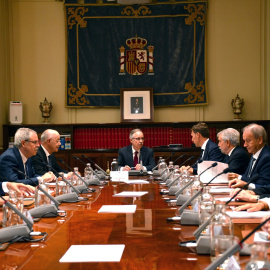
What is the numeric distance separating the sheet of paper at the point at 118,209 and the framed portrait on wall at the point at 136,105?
16.0ft

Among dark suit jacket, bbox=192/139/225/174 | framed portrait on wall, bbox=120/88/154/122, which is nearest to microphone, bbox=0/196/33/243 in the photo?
dark suit jacket, bbox=192/139/225/174

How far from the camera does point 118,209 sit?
282cm

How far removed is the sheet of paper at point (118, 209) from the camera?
108 inches

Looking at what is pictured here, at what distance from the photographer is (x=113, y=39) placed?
314 inches

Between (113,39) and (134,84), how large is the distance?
34.5 inches

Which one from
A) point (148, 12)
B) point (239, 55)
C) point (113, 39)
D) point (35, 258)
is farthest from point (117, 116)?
point (35, 258)

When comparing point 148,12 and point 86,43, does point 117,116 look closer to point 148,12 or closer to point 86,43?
→ point 86,43

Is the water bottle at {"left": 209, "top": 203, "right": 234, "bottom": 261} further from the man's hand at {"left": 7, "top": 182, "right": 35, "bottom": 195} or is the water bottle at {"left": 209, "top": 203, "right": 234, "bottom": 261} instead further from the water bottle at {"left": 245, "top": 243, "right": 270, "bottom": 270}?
the man's hand at {"left": 7, "top": 182, "right": 35, "bottom": 195}

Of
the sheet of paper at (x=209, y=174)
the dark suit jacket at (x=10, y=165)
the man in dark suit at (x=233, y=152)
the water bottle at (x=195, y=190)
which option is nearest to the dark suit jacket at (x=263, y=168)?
the sheet of paper at (x=209, y=174)

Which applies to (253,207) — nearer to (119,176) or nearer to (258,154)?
(258,154)

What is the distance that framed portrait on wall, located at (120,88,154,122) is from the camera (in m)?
7.79

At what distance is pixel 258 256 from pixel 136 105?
6.88 meters

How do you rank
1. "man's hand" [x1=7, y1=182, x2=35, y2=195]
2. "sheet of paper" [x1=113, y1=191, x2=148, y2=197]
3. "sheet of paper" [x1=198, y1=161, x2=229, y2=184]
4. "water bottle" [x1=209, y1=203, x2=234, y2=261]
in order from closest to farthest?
1. "water bottle" [x1=209, y1=203, x2=234, y2=261]
2. "man's hand" [x1=7, y1=182, x2=35, y2=195]
3. "sheet of paper" [x1=113, y1=191, x2=148, y2=197]
4. "sheet of paper" [x1=198, y1=161, x2=229, y2=184]

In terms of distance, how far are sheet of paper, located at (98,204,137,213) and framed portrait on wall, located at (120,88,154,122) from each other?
4.87 metres
